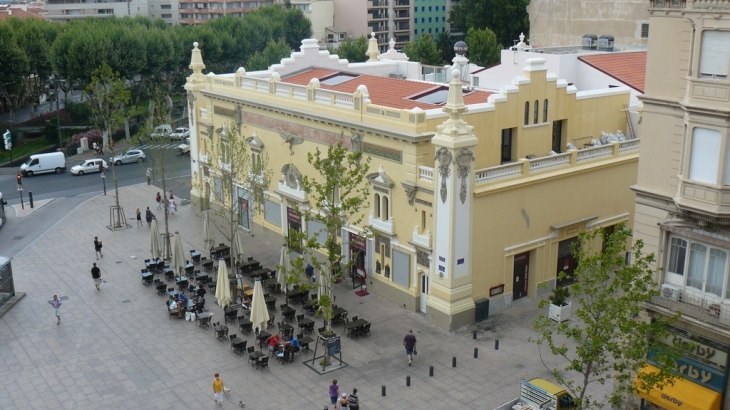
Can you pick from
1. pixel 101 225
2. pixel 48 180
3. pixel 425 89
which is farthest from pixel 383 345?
pixel 48 180

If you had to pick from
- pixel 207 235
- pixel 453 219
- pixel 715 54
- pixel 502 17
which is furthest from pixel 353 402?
pixel 502 17

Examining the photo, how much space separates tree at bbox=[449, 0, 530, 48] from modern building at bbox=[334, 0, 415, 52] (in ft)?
66.5

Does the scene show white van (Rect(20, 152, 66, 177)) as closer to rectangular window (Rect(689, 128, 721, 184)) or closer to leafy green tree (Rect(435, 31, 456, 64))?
rectangular window (Rect(689, 128, 721, 184))

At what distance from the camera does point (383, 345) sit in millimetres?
34312

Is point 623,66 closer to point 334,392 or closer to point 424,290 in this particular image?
point 424,290

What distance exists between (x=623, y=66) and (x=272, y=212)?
22.9 meters

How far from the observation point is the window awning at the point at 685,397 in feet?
80.1

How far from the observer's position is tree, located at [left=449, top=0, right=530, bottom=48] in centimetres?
11081

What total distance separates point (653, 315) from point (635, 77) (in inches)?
959

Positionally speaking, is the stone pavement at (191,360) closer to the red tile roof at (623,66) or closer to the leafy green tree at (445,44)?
the red tile roof at (623,66)

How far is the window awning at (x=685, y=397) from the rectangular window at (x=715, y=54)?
359 inches

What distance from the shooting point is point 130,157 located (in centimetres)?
7181

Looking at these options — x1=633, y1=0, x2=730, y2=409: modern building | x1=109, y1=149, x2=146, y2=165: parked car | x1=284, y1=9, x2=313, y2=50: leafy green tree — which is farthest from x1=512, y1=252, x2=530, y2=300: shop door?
x1=284, y1=9, x2=313, y2=50: leafy green tree

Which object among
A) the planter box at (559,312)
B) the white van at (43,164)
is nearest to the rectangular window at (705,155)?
the planter box at (559,312)
